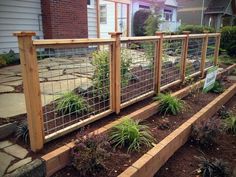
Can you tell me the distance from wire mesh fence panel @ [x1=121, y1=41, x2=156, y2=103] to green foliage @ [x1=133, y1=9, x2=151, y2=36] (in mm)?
10353

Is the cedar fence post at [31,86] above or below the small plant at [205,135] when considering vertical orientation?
above

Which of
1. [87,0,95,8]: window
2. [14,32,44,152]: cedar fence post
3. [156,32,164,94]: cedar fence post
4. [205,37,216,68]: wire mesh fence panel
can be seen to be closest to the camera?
[14,32,44,152]: cedar fence post

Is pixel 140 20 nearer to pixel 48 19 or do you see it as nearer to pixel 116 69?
pixel 48 19

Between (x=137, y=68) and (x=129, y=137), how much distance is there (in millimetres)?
1555

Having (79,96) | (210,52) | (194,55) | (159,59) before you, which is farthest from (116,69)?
(210,52)

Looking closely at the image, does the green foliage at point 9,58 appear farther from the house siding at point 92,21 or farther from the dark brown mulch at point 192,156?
the dark brown mulch at point 192,156

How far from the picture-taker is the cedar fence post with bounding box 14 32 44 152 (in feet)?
6.07

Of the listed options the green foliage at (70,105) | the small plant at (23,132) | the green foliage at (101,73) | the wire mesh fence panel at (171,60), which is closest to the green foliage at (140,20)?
the wire mesh fence panel at (171,60)

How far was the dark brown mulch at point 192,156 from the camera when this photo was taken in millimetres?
→ 2418

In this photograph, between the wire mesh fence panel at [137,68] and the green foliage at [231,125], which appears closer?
the green foliage at [231,125]

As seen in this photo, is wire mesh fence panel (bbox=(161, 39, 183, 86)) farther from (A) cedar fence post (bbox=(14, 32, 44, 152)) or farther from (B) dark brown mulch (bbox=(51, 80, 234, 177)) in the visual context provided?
(A) cedar fence post (bbox=(14, 32, 44, 152))

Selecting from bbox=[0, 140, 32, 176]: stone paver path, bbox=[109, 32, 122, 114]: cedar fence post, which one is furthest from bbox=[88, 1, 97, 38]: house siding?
bbox=[0, 140, 32, 176]: stone paver path

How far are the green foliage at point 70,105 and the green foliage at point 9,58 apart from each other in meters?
3.43

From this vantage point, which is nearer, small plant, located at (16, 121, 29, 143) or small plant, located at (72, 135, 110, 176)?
small plant, located at (72, 135, 110, 176)
